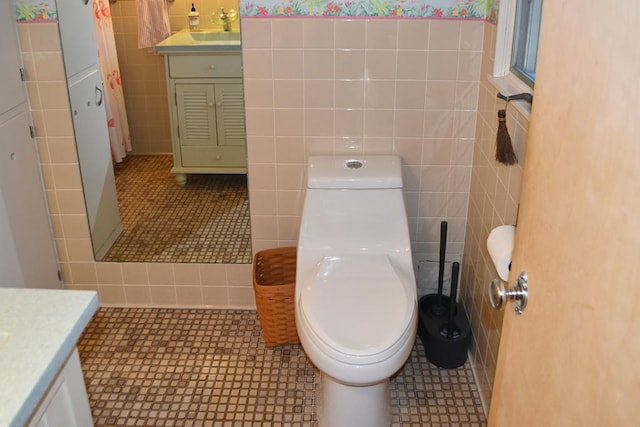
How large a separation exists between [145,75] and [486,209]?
1480mm

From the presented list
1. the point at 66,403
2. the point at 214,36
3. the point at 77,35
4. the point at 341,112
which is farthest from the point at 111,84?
the point at 66,403

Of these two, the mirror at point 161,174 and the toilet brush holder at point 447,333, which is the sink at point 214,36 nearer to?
the mirror at point 161,174

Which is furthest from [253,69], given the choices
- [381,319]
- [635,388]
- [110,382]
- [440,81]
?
[635,388]

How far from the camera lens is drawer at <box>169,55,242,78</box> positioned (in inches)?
97.9

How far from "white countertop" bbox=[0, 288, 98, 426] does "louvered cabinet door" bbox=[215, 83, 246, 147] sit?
1406 mm

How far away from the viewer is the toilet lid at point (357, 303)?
1835mm

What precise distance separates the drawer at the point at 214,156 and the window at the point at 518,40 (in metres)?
1.05

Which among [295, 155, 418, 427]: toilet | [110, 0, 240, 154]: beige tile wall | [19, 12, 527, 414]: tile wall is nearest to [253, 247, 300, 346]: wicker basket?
[19, 12, 527, 414]: tile wall

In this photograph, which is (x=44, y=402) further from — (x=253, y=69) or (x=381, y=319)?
(x=253, y=69)

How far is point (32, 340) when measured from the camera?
1.10 meters

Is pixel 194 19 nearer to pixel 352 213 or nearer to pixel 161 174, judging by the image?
pixel 161 174

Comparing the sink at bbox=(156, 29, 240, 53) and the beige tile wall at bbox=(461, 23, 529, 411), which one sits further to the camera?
the sink at bbox=(156, 29, 240, 53)

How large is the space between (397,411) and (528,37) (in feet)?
4.34

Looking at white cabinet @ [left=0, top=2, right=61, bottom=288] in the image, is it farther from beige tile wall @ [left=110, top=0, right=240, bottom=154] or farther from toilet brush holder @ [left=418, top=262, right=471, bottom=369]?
toilet brush holder @ [left=418, top=262, right=471, bottom=369]
